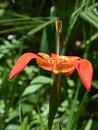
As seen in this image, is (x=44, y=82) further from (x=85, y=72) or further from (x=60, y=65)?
(x=85, y=72)

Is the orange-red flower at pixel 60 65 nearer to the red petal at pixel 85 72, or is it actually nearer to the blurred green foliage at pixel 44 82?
the red petal at pixel 85 72

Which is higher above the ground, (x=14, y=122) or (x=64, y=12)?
(x=64, y=12)

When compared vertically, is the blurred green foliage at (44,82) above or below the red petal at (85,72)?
below

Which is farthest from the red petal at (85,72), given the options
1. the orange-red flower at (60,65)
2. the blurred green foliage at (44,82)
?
the blurred green foliage at (44,82)

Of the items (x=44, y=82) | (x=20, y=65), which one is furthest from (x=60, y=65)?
(x=44, y=82)

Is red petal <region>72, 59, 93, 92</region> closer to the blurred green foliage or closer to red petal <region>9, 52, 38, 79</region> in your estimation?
red petal <region>9, 52, 38, 79</region>

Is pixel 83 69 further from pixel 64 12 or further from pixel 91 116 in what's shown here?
pixel 64 12

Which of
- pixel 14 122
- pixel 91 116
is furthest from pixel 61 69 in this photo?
pixel 91 116

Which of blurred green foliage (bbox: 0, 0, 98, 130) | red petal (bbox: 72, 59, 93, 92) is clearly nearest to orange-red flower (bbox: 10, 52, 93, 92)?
red petal (bbox: 72, 59, 93, 92)
